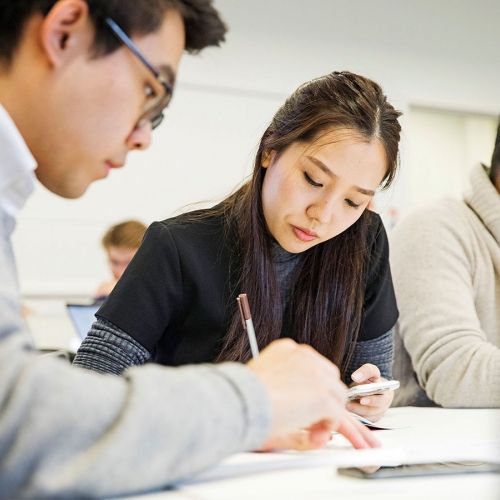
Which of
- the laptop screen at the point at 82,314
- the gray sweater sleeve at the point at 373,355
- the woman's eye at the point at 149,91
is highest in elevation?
the woman's eye at the point at 149,91

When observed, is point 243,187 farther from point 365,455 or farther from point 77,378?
point 77,378

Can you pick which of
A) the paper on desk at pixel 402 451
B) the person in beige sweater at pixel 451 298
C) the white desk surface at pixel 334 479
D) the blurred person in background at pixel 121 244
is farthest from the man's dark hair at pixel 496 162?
the blurred person in background at pixel 121 244

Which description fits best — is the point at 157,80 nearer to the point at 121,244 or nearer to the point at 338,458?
the point at 338,458

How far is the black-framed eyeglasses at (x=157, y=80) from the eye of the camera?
0.76 m

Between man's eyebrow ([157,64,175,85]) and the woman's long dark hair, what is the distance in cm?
51

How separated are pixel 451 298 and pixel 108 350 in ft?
2.41

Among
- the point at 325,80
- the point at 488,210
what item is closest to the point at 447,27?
the point at 488,210

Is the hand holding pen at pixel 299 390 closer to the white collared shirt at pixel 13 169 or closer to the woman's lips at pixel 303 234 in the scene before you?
the white collared shirt at pixel 13 169

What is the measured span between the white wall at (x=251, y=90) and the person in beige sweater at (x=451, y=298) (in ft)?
6.56

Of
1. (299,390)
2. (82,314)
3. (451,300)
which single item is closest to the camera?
(299,390)

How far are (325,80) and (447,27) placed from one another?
398cm

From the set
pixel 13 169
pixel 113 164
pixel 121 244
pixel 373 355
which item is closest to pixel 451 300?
pixel 373 355

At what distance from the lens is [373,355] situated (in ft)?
4.67

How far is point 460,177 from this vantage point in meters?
5.28
